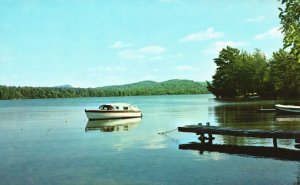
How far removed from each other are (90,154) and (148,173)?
7992mm

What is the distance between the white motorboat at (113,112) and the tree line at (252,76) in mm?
64739

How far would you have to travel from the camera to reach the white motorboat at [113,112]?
60.8m

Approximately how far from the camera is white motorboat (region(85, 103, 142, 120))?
2392 inches

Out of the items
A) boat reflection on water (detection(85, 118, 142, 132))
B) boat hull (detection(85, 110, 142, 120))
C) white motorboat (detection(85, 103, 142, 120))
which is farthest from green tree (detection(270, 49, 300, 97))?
boat reflection on water (detection(85, 118, 142, 132))

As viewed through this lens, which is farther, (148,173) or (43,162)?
(43,162)

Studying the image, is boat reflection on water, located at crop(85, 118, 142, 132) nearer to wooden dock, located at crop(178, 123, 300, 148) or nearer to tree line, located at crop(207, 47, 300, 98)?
wooden dock, located at crop(178, 123, 300, 148)

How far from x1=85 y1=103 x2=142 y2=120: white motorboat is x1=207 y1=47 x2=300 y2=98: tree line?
64.7 meters

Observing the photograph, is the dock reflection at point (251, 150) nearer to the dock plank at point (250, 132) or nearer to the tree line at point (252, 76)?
the dock plank at point (250, 132)

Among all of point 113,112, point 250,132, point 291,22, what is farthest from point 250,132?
point 113,112

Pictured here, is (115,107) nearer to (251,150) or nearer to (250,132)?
(250,132)

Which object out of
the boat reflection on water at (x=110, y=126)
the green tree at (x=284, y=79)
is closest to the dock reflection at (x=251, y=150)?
the boat reflection on water at (x=110, y=126)

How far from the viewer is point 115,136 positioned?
38.4 m

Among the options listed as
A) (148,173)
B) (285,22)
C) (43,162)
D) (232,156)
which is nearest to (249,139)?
(232,156)

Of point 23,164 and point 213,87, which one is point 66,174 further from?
point 213,87
